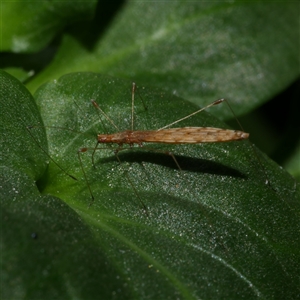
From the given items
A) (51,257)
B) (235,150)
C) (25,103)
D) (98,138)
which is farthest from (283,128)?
(51,257)

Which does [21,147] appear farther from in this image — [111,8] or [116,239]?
[111,8]

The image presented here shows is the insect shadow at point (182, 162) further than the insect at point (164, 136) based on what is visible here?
No

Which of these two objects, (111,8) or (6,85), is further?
(111,8)

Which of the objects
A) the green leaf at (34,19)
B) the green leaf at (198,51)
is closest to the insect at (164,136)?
the green leaf at (34,19)

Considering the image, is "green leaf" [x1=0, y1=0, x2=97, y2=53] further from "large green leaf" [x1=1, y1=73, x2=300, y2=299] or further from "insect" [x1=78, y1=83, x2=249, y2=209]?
"insect" [x1=78, y1=83, x2=249, y2=209]

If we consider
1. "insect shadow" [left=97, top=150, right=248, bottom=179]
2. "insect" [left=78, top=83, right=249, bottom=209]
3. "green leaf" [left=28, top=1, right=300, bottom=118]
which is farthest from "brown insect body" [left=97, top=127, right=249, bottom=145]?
"green leaf" [left=28, top=1, right=300, bottom=118]

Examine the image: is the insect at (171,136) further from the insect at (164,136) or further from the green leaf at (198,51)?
the green leaf at (198,51)

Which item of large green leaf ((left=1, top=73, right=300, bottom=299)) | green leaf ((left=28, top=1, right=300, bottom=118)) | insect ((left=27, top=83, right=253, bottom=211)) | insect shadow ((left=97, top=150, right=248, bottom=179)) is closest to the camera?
large green leaf ((left=1, top=73, right=300, bottom=299))
